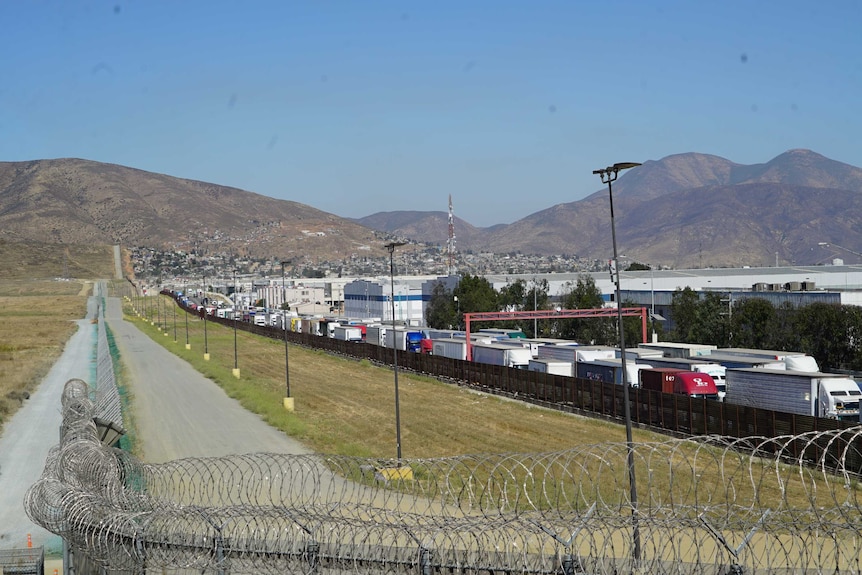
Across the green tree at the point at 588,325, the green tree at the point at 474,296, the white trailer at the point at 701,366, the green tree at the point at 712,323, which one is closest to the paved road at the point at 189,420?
the white trailer at the point at 701,366

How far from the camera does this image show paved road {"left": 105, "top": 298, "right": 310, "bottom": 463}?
33.5 metres

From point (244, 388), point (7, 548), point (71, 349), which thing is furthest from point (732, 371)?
point (71, 349)

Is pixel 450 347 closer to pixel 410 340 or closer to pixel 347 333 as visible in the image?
pixel 410 340

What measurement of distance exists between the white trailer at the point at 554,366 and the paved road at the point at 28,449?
27.0 m

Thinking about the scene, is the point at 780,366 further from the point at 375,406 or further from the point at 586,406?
the point at 375,406

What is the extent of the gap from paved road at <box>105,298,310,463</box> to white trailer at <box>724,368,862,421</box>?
19668mm

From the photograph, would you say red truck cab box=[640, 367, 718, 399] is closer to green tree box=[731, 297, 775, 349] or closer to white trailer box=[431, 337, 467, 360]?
green tree box=[731, 297, 775, 349]

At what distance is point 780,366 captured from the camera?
148 feet

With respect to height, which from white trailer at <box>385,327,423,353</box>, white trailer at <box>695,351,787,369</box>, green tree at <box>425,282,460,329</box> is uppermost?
green tree at <box>425,282,460,329</box>

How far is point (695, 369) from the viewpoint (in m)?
44.7

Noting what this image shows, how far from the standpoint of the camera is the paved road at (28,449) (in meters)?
24.5

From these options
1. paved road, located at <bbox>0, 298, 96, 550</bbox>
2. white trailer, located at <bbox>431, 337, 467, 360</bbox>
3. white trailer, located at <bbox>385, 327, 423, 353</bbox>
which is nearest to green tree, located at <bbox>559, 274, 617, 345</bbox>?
white trailer, located at <bbox>431, 337, 467, 360</bbox>

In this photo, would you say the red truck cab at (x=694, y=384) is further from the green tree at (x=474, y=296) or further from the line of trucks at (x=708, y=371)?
the green tree at (x=474, y=296)

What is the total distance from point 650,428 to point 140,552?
30.6 metres
